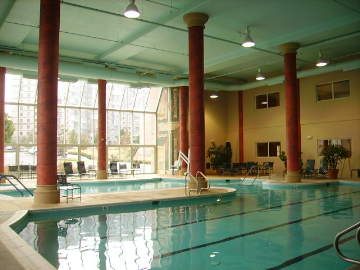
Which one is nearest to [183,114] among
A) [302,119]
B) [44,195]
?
[302,119]

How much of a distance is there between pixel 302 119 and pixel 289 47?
5980mm

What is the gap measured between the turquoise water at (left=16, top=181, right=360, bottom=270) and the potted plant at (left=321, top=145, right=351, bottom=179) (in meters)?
6.75

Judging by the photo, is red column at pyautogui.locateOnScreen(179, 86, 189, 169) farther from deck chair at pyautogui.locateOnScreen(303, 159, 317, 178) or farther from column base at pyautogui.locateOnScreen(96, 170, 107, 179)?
deck chair at pyautogui.locateOnScreen(303, 159, 317, 178)

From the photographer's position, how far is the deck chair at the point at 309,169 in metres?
16.8

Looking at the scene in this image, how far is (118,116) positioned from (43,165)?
13.7 meters

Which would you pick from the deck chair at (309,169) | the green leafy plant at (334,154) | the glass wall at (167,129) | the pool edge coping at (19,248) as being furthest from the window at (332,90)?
the pool edge coping at (19,248)

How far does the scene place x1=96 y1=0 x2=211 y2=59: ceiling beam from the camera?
10.3 metres

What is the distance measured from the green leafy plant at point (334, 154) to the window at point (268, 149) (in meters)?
4.00

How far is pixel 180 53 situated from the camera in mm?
15750

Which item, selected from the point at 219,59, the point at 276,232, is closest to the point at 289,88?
the point at 219,59

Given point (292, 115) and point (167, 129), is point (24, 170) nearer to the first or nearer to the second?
point (167, 129)

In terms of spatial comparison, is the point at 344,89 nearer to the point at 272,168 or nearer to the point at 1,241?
the point at 272,168

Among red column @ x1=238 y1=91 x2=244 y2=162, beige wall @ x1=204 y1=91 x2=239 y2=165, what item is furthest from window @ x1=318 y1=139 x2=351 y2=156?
beige wall @ x1=204 y1=91 x2=239 y2=165

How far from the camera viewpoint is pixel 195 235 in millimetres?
6004
